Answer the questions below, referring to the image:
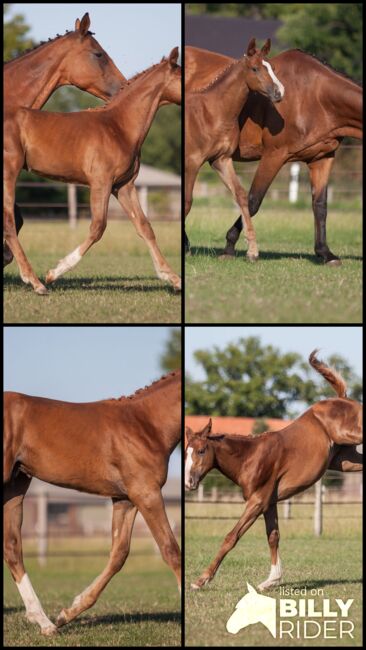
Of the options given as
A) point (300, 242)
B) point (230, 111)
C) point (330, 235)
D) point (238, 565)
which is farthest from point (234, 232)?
point (330, 235)

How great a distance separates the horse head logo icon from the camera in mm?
7953

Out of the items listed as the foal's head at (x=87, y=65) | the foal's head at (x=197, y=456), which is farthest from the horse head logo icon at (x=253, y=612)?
the foal's head at (x=87, y=65)

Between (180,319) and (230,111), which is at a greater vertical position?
(230,111)

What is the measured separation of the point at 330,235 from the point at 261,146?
7.66 metres

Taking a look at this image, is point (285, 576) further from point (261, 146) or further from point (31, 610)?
point (261, 146)

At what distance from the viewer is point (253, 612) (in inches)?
319

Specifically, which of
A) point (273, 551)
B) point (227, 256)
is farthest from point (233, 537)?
point (227, 256)

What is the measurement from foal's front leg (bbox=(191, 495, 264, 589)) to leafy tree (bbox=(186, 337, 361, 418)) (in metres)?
12.2

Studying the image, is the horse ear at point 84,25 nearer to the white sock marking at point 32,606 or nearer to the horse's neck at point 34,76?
the horse's neck at point 34,76

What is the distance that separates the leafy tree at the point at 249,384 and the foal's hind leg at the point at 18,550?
1295 cm

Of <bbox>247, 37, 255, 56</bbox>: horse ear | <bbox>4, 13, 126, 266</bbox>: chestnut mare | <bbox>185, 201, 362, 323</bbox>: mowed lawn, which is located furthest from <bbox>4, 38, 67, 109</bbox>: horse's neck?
<bbox>185, 201, 362, 323</bbox>: mowed lawn

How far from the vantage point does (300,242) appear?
15.2m

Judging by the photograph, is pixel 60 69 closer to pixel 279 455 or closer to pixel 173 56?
pixel 173 56

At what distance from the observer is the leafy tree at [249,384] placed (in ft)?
79.6
